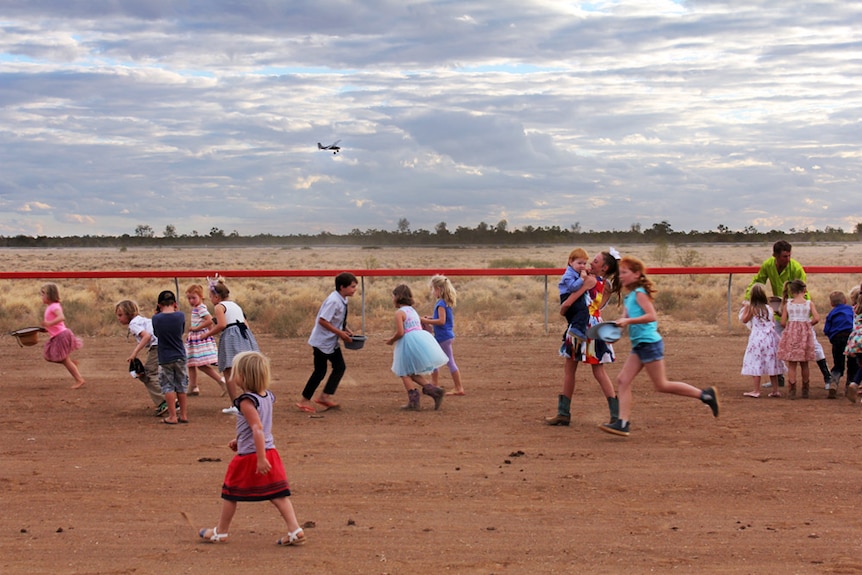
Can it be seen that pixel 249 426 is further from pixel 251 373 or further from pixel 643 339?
pixel 643 339

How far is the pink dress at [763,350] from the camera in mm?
11984

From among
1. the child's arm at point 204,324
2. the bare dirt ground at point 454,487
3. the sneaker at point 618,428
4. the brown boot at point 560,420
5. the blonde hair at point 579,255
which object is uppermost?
the blonde hair at point 579,255

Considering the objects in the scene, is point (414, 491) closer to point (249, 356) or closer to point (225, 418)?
point (249, 356)

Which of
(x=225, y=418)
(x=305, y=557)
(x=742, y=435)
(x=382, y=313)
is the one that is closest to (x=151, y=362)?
(x=225, y=418)

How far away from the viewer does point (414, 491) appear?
7539 millimetres

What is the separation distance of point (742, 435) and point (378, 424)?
3.87 metres

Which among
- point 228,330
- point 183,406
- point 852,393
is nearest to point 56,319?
point 183,406

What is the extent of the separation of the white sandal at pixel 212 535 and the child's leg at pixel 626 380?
4234 mm

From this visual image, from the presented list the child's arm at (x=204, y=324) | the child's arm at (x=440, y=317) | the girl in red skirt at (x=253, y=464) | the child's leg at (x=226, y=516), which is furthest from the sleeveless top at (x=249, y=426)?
the child's arm at (x=440, y=317)

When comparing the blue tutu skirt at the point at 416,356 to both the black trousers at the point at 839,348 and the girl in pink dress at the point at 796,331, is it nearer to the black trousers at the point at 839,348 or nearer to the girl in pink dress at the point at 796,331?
the girl in pink dress at the point at 796,331

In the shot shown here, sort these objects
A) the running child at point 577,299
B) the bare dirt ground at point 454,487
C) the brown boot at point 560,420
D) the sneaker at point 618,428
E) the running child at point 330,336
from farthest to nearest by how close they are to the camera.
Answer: the running child at point 330,336 → the brown boot at point 560,420 → the running child at point 577,299 → the sneaker at point 618,428 → the bare dirt ground at point 454,487

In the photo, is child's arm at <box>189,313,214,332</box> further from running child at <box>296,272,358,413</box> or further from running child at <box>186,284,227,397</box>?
running child at <box>296,272,358,413</box>

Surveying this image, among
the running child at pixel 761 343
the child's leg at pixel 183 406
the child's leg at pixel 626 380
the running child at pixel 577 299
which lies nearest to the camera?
the child's leg at pixel 626 380

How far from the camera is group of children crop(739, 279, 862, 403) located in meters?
11.7
